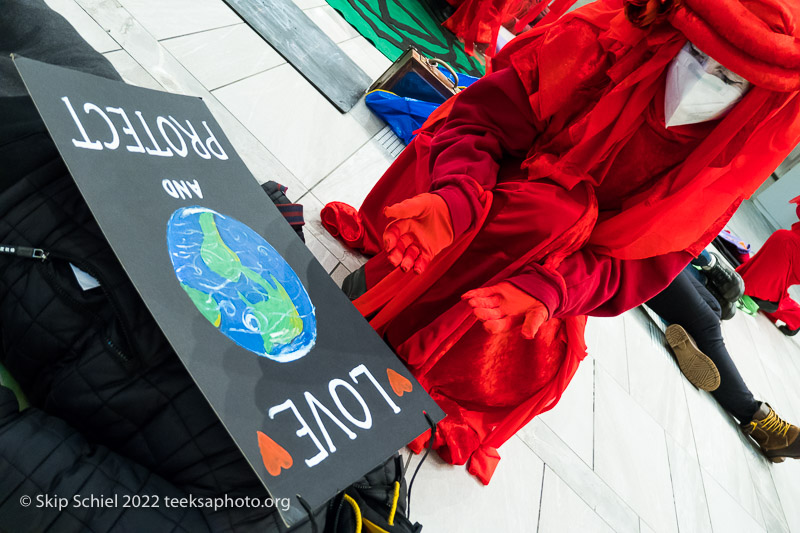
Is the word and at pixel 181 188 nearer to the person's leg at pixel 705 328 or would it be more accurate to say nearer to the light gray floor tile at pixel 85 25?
the light gray floor tile at pixel 85 25

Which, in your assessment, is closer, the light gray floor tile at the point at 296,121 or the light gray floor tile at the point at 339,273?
the light gray floor tile at the point at 339,273

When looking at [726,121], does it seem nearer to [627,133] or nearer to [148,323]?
[627,133]

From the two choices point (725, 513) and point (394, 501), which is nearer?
point (394, 501)

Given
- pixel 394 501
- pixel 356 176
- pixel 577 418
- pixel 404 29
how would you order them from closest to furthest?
pixel 394 501, pixel 577 418, pixel 356 176, pixel 404 29

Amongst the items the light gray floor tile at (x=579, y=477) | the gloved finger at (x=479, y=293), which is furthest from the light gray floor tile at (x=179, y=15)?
the light gray floor tile at (x=579, y=477)

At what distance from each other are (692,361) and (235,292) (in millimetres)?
2477

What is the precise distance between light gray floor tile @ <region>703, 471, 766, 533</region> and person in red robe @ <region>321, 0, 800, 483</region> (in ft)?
4.12

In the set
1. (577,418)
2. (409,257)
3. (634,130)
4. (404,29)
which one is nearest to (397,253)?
(409,257)

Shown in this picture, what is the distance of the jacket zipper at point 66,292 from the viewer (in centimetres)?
67

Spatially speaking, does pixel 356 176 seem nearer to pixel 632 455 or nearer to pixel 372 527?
pixel 372 527

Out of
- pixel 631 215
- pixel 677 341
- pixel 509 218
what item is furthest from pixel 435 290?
pixel 677 341

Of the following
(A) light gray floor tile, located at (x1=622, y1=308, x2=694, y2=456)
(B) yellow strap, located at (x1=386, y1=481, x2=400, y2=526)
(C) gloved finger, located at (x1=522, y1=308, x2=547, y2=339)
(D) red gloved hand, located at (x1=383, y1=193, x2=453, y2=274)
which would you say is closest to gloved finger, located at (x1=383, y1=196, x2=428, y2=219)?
(D) red gloved hand, located at (x1=383, y1=193, x2=453, y2=274)

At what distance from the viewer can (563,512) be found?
146 cm

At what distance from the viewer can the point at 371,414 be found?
70cm
